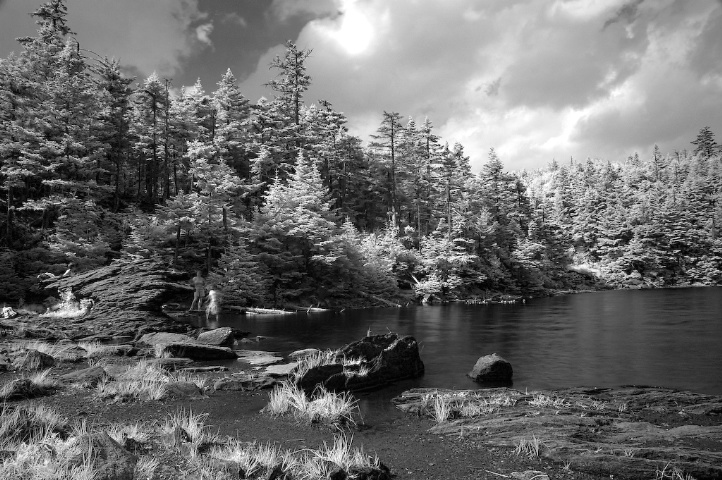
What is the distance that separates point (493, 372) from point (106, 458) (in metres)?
12.3

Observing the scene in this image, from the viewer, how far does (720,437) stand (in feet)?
27.3

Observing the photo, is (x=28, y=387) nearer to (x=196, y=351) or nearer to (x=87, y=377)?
(x=87, y=377)

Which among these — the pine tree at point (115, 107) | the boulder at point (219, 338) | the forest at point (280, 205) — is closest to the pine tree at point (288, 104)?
the forest at point (280, 205)

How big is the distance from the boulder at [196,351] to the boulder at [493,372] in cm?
1027

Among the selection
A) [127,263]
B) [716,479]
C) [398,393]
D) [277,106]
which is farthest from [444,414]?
[277,106]

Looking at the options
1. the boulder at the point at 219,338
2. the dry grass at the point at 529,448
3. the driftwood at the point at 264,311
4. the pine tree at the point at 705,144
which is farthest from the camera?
the pine tree at the point at 705,144

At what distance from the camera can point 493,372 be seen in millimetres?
14742

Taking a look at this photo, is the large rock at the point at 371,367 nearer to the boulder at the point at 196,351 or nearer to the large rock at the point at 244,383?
the large rock at the point at 244,383

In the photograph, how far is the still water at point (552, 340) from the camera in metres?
15.8

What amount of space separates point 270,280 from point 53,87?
78.0 feet

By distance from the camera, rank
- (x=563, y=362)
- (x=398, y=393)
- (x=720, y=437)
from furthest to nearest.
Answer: (x=563, y=362), (x=398, y=393), (x=720, y=437)

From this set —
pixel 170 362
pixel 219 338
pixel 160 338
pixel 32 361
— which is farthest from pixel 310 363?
pixel 160 338

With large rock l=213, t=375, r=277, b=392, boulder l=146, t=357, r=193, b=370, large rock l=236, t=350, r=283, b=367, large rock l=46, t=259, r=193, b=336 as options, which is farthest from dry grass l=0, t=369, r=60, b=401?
large rock l=46, t=259, r=193, b=336

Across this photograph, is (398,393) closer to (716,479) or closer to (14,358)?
(716,479)
